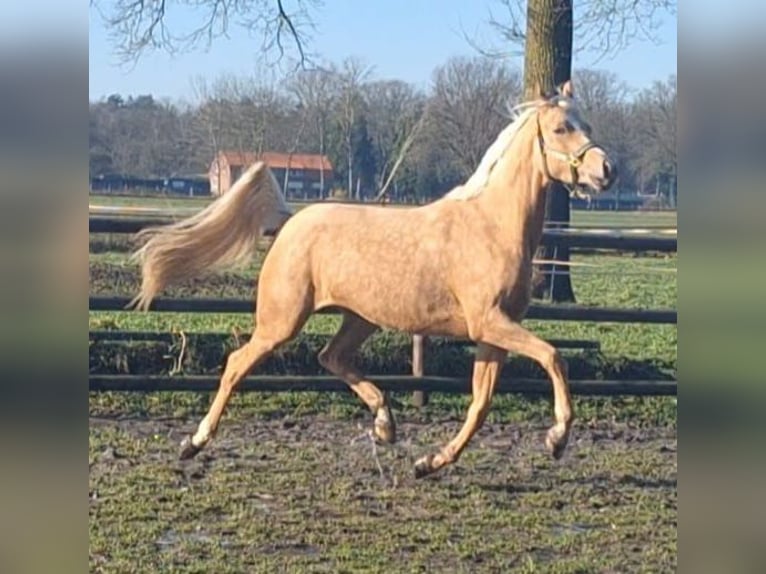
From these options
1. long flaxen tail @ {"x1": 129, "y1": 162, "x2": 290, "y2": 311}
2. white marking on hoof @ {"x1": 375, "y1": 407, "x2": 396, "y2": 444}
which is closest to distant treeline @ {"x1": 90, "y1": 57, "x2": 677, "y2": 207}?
long flaxen tail @ {"x1": 129, "y1": 162, "x2": 290, "y2": 311}

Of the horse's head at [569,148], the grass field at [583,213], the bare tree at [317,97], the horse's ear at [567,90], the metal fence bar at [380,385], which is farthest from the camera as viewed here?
the metal fence bar at [380,385]

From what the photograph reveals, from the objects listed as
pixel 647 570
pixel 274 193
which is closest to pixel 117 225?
pixel 274 193

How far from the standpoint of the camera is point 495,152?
404 cm

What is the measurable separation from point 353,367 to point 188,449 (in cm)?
63

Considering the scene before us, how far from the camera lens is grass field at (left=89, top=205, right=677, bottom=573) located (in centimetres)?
419

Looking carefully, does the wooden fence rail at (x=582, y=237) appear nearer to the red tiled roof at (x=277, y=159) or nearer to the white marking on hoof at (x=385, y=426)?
the red tiled roof at (x=277, y=159)

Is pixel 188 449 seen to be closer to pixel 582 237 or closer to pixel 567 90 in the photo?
pixel 582 237

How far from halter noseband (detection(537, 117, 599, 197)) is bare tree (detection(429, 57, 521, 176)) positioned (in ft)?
0.69

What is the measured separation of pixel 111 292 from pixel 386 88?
4.13 ft

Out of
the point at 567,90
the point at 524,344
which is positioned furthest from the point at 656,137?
the point at 524,344

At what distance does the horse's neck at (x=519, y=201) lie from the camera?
157 inches

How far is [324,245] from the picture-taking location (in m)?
4.07

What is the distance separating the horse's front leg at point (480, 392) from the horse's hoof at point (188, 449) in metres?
0.83

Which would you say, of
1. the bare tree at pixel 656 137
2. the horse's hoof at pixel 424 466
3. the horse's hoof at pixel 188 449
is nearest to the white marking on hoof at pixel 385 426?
the horse's hoof at pixel 424 466
